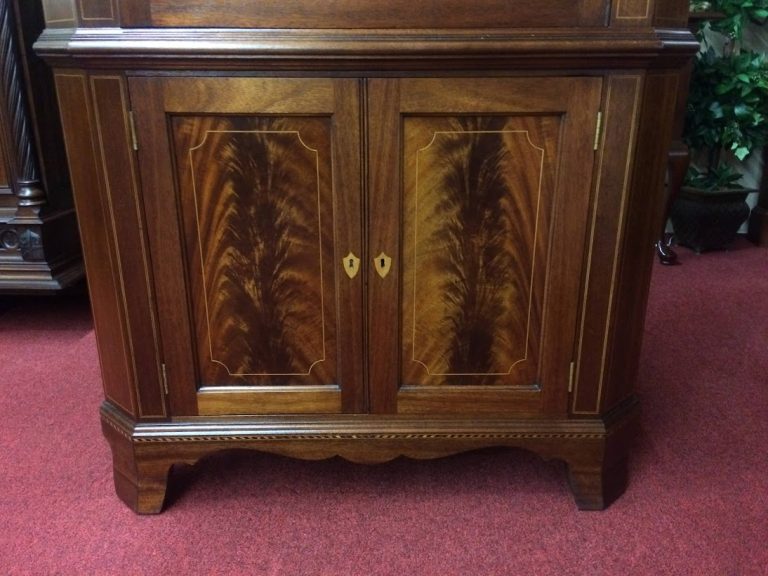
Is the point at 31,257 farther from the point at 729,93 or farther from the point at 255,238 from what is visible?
the point at 729,93

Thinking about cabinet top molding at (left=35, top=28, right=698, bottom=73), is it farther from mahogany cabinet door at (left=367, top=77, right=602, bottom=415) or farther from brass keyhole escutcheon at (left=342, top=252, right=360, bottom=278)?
brass keyhole escutcheon at (left=342, top=252, right=360, bottom=278)

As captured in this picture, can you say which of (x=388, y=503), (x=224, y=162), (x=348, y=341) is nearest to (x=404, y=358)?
(x=348, y=341)

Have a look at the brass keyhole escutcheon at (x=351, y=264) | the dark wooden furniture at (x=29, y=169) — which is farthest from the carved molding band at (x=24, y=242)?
the brass keyhole escutcheon at (x=351, y=264)

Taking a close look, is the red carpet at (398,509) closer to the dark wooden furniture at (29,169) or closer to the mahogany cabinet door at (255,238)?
the mahogany cabinet door at (255,238)

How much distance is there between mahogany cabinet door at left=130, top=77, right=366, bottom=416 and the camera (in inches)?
41.2

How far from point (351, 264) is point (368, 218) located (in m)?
0.08

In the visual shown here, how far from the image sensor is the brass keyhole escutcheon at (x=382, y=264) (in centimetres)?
114

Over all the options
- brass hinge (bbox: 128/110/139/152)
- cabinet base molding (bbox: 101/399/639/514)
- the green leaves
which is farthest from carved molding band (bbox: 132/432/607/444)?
the green leaves

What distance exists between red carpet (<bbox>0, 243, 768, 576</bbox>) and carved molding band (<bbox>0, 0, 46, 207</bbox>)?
0.56m

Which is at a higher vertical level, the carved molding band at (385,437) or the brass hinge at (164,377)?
the brass hinge at (164,377)

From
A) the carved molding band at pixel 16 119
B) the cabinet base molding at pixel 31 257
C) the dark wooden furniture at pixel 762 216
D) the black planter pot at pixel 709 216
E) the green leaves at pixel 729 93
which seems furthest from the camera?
the dark wooden furniture at pixel 762 216

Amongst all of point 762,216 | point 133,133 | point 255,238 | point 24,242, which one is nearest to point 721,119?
point 762,216

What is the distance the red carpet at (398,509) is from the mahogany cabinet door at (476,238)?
0.21 metres

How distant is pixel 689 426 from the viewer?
5.12 ft
